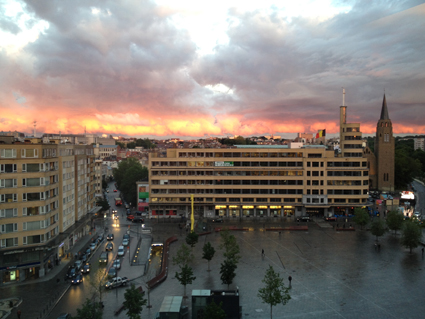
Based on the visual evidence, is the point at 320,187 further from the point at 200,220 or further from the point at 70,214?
the point at 70,214

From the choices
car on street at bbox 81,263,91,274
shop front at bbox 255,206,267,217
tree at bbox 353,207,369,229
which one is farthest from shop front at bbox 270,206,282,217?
car on street at bbox 81,263,91,274

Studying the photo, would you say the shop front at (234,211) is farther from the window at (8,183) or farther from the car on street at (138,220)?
the window at (8,183)

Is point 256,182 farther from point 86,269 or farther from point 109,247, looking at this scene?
point 86,269

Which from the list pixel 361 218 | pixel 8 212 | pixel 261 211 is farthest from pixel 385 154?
pixel 8 212

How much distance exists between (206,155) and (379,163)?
6871cm

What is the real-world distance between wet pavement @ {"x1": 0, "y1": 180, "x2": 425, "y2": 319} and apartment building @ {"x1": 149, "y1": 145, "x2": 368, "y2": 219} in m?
19.2

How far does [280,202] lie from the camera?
258 ft

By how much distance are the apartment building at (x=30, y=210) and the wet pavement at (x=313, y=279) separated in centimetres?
260

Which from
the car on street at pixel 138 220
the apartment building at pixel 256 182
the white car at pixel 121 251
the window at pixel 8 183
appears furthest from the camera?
the apartment building at pixel 256 182

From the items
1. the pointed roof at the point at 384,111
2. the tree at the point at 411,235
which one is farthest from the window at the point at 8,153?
the pointed roof at the point at 384,111

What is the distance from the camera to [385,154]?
Answer: 4469 inches

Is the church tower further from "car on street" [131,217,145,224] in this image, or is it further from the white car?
the white car

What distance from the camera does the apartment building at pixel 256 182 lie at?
257ft

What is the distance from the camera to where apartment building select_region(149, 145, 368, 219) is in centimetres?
7819
